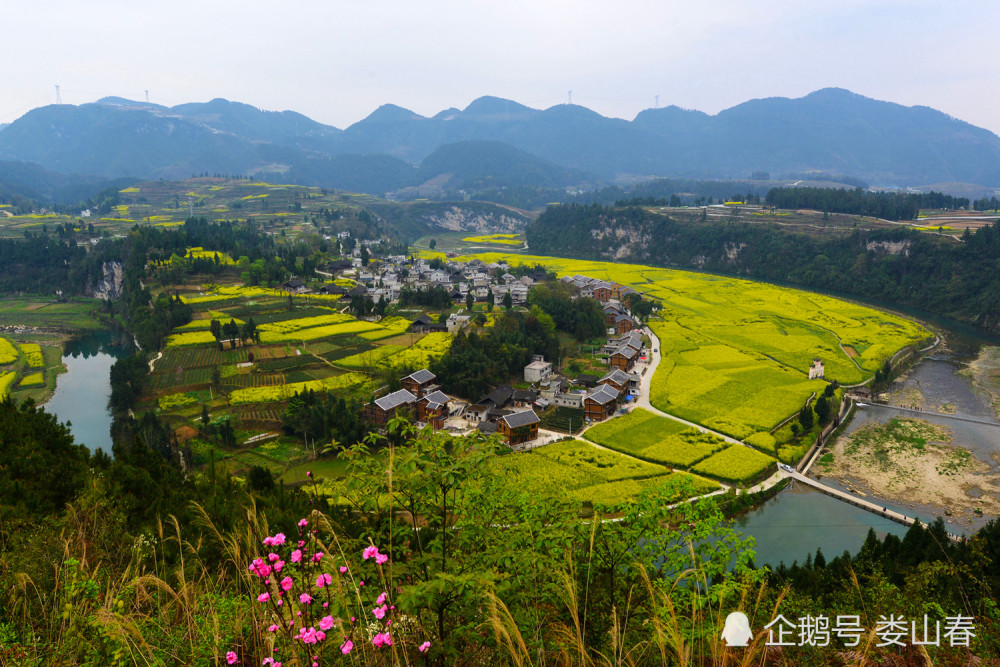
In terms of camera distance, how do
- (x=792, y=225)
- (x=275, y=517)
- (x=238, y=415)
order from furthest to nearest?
(x=792, y=225), (x=238, y=415), (x=275, y=517)

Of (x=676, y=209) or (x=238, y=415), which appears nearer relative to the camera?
(x=238, y=415)

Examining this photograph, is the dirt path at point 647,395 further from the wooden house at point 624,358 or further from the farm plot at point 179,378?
the farm plot at point 179,378

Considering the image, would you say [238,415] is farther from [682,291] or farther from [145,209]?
[145,209]

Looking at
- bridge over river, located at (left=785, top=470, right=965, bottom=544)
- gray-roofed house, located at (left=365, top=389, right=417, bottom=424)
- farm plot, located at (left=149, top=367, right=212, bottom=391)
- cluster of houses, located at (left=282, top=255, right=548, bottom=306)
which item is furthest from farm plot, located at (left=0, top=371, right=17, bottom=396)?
bridge over river, located at (left=785, top=470, right=965, bottom=544)

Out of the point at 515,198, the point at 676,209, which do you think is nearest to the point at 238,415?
the point at 676,209

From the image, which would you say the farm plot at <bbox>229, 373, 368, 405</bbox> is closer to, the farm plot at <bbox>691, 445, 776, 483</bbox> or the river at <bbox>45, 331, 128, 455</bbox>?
the river at <bbox>45, 331, 128, 455</bbox>
